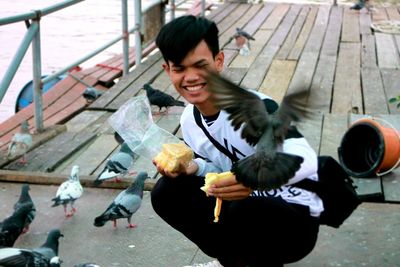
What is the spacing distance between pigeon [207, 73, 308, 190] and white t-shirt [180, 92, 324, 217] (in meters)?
0.08

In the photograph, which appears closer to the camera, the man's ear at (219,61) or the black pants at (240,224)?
the black pants at (240,224)

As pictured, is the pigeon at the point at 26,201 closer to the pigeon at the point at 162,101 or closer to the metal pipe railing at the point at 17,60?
the metal pipe railing at the point at 17,60

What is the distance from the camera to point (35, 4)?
11.8 metres

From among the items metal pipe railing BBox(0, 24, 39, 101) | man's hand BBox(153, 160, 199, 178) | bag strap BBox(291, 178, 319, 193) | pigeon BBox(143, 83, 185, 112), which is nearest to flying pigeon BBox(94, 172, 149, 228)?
man's hand BBox(153, 160, 199, 178)

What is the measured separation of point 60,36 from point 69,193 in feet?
24.8

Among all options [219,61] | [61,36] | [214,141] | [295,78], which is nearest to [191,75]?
[219,61]

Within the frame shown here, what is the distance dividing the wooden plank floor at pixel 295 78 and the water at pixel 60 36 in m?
1.63

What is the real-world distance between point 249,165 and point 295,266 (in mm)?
929

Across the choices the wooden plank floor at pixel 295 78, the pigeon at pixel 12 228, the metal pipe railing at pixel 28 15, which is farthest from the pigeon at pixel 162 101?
the pigeon at pixel 12 228

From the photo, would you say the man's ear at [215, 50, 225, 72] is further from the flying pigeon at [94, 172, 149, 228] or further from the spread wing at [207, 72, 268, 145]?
the flying pigeon at [94, 172, 149, 228]

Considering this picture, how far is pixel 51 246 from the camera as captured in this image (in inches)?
130

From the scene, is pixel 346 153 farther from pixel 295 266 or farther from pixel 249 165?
pixel 249 165

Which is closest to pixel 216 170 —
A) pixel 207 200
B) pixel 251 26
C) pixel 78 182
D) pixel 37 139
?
pixel 207 200

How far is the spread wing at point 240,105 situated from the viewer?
235 cm
